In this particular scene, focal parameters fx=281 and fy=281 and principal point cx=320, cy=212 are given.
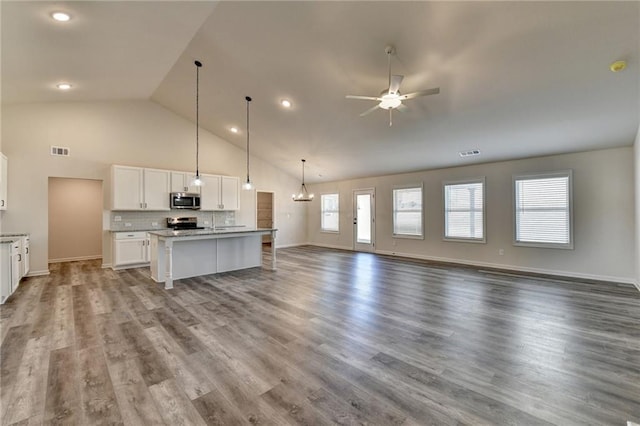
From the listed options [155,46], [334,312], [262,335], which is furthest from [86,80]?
[334,312]

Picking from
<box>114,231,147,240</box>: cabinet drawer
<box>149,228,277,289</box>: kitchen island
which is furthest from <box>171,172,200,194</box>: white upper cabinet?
<box>149,228,277,289</box>: kitchen island

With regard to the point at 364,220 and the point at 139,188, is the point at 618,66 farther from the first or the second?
the point at 139,188

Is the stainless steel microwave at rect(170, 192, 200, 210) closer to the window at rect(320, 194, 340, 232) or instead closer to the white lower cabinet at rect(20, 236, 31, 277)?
the white lower cabinet at rect(20, 236, 31, 277)

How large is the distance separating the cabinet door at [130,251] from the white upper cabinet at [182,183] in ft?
4.82

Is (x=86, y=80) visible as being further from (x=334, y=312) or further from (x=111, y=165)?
(x=334, y=312)

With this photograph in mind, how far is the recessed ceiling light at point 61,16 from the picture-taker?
2906mm

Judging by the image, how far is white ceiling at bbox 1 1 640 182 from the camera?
2.97 m

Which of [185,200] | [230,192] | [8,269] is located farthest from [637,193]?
[8,269]

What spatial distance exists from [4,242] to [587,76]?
8.04 m

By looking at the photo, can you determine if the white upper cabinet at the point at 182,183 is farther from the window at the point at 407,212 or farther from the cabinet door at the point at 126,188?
the window at the point at 407,212

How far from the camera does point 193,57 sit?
4.87 metres

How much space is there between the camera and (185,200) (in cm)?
703

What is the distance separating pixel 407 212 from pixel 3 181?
8.68m

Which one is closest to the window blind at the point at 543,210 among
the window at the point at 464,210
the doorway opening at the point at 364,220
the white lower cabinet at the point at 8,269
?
the window at the point at 464,210
